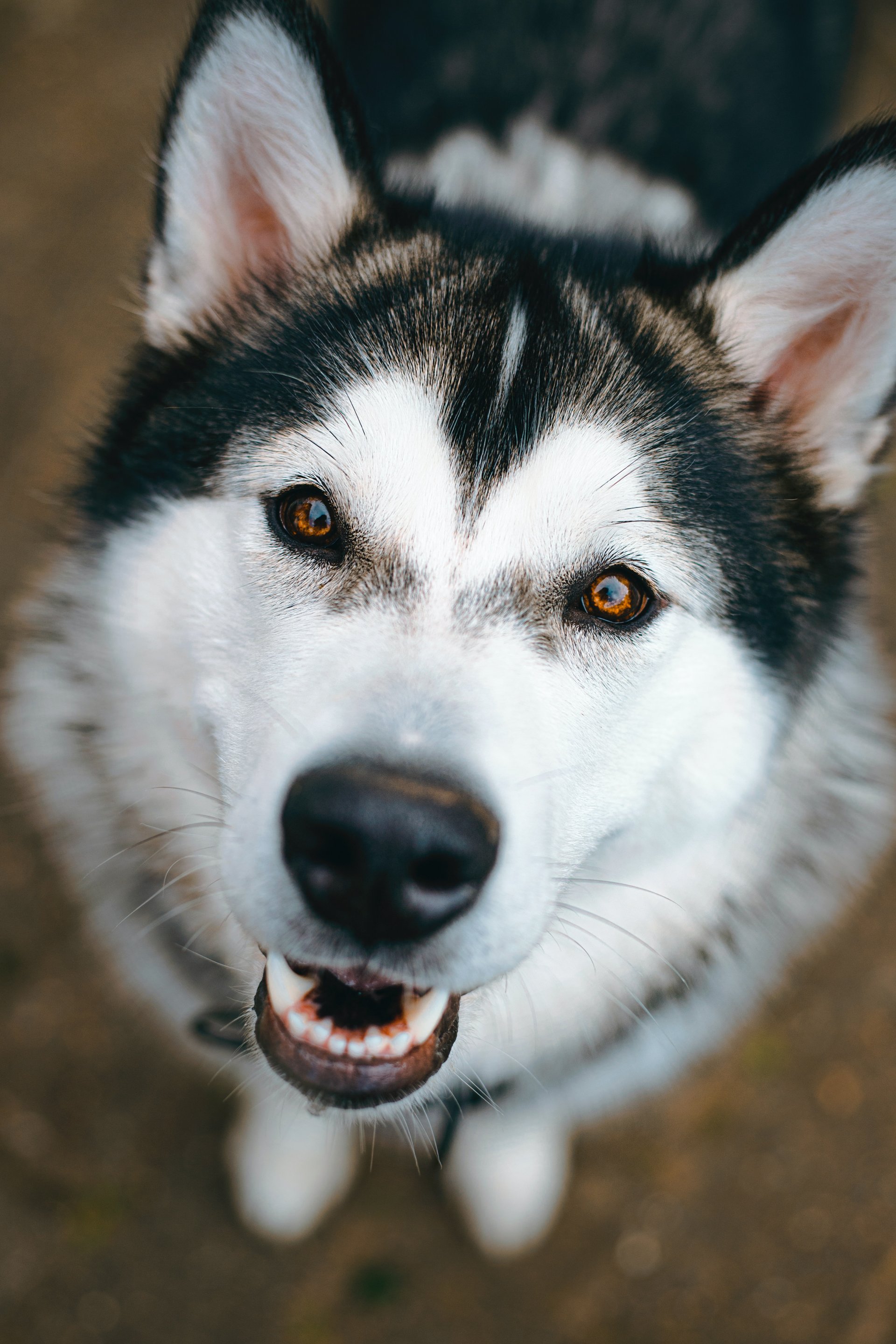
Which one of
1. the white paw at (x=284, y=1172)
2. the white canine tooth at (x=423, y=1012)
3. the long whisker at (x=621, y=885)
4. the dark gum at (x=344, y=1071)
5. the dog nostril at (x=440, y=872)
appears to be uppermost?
the dog nostril at (x=440, y=872)

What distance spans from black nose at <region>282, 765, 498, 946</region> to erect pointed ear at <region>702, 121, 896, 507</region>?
117cm

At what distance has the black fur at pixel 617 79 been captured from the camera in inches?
124

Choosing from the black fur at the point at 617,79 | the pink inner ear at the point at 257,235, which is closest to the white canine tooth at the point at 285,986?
the pink inner ear at the point at 257,235

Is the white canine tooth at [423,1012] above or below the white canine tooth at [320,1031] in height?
above

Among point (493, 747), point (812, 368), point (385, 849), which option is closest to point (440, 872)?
point (385, 849)

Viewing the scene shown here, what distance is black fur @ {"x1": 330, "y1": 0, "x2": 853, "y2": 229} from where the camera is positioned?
3139 mm

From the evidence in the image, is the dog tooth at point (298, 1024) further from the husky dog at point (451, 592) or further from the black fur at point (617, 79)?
the black fur at point (617, 79)

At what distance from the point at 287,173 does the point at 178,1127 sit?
10.2 ft

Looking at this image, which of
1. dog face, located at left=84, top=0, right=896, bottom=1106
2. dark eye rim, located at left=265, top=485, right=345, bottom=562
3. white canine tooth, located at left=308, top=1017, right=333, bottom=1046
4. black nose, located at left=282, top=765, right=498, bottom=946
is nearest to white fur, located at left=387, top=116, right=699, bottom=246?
dog face, located at left=84, top=0, right=896, bottom=1106

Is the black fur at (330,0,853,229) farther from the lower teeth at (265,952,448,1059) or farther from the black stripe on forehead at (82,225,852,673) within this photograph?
the lower teeth at (265,952,448,1059)

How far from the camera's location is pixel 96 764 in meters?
2.38

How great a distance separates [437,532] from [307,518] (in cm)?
28

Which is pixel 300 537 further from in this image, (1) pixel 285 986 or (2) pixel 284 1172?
(2) pixel 284 1172

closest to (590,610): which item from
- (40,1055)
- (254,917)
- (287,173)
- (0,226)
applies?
(254,917)
